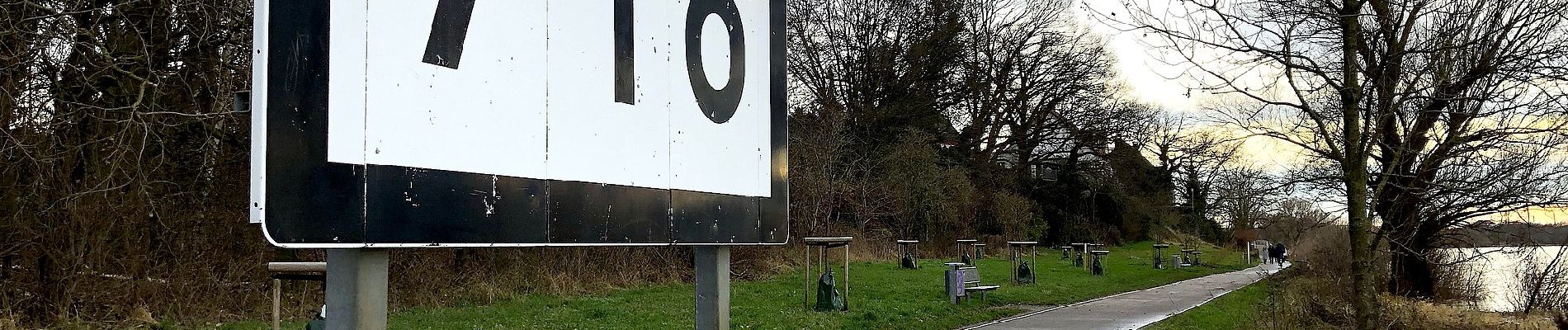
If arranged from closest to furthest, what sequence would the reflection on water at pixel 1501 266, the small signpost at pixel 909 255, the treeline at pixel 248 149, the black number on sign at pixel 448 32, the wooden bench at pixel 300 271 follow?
the black number on sign at pixel 448 32
the wooden bench at pixel 300 271
the treeline at pixel 248 149
the reflection on water at pixel 1501 266
the small signpost at pixel 909 255

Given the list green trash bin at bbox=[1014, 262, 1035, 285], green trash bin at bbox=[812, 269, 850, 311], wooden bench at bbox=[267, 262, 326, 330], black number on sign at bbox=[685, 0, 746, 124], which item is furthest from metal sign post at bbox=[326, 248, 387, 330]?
green trash bin at bbox=[1014, 262, 1035, 285]

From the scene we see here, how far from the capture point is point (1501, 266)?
41.8 ft

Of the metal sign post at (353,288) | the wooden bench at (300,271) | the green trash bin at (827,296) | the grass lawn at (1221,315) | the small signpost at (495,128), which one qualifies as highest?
the small signpost at (495,128)

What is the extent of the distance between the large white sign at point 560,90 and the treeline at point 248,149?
273 inches

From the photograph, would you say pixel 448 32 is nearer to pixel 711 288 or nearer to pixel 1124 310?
pixel 711 288

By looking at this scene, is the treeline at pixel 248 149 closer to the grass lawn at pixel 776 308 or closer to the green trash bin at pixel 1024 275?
the grass lawn at pixel 776 308

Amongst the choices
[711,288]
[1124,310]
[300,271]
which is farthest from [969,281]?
→ [711,288]

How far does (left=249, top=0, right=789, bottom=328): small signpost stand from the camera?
Answer: 7.69 ft

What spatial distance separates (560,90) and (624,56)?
14.6 inches

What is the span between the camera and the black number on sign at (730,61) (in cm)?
381

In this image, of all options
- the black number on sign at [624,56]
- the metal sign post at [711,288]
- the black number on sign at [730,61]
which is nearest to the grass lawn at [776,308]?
the metal sign post at [711,288]

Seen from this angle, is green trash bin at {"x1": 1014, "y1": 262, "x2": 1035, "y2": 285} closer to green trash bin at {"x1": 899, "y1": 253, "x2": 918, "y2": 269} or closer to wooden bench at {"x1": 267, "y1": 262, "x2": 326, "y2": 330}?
green trash bin at {"x1": 899, "y1": 253, "x2": 918, "y2": 269}

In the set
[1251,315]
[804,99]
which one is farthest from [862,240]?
[1251,315]

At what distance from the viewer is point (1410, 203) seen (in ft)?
39.9
